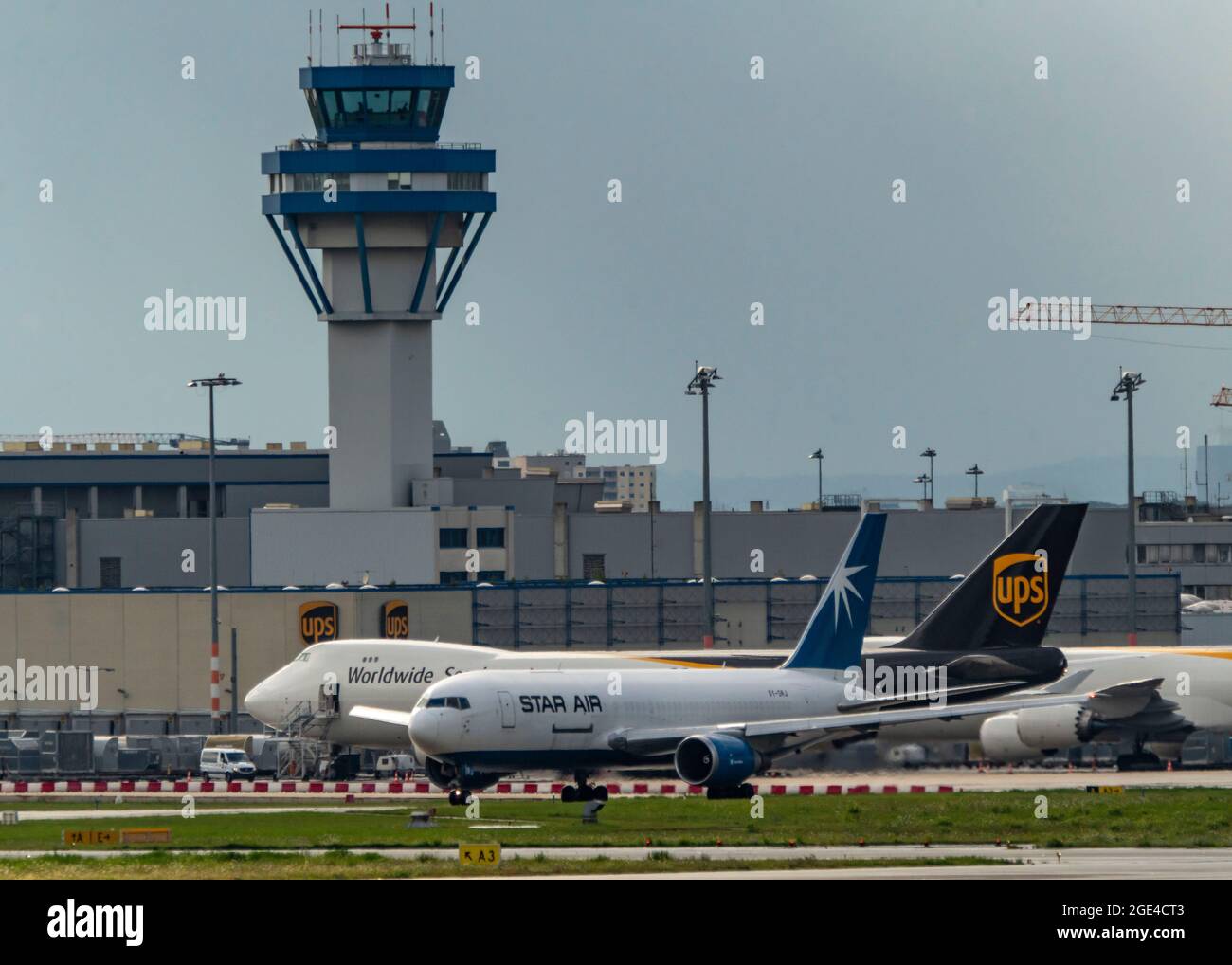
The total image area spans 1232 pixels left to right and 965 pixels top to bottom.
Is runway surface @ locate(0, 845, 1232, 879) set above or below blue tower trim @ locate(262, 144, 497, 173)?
below

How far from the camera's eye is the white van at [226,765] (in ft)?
266

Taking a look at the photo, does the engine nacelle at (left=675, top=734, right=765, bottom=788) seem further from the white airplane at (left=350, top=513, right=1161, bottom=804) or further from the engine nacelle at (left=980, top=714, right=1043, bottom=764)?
the engine nacelle at (left=980, top=714, right=1043, bottom=764)

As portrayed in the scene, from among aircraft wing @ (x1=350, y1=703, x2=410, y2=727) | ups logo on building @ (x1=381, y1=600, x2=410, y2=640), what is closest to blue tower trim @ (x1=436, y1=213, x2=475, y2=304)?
ups logo on building @ (x1=381, y1=600, x2=410, y2=640)

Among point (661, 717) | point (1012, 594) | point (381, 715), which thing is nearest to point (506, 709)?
point (661, 717)

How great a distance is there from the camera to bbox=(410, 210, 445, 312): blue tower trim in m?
138

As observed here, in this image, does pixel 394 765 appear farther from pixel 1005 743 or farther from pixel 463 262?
pixel 463 262

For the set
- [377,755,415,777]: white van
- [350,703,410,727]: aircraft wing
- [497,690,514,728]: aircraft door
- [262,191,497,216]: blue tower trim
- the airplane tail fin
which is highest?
[262,191,497,216]: blue tower trim

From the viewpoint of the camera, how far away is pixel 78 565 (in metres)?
147

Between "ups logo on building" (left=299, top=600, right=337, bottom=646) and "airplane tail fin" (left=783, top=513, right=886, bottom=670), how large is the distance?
43013 millimetres

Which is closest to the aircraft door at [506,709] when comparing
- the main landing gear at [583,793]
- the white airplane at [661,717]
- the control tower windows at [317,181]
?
the white airplane at [661,717]

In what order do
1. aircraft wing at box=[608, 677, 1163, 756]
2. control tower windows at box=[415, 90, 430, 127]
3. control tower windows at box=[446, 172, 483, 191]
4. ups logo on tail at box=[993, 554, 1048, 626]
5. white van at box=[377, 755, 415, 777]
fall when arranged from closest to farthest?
aircraft wing at box=[608, 677, 1163, 756], ups logo on tail at box=[993, 554, 1048, 626], white van at box=[377, 755, 415, 777], control tower windows at box=[415, 90, 430, 127], control tower windows at box=[446, 172, 483, 191]

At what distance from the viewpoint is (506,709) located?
58.1 metres

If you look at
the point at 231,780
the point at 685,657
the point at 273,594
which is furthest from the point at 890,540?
the point at 231,780
